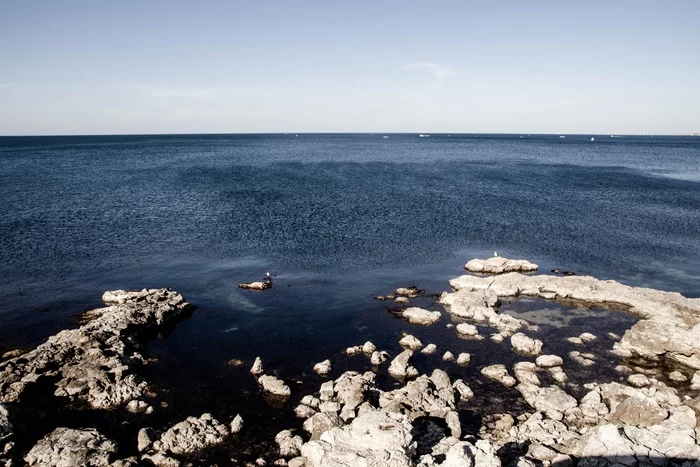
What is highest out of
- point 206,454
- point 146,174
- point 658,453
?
point 146,174

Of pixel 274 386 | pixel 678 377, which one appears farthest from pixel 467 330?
pixel 274 386

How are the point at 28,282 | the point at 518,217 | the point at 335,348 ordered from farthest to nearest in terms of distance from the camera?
1. the point at 518,217
2. the point at 28,282
3. the point at 335,348

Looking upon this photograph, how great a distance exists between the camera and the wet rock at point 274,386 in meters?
23.4

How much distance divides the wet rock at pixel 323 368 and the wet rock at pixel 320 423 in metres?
5.10

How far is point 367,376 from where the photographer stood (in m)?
24.1

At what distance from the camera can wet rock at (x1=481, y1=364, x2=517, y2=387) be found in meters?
24.4

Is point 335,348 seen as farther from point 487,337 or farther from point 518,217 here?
point 518,217

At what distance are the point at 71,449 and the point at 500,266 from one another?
35697mm

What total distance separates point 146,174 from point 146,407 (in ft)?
311

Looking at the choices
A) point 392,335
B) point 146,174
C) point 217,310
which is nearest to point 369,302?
point 392,335

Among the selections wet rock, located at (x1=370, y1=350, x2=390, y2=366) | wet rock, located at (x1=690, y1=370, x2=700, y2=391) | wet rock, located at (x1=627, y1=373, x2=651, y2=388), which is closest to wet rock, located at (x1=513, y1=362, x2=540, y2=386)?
wet rock, located at (x1=627, y1=373, x2=651, y2=388)

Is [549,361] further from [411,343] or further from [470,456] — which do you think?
[470,456]

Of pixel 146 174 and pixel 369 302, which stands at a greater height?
pixel 146 174

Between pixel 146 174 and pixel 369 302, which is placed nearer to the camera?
pixel 369 302
